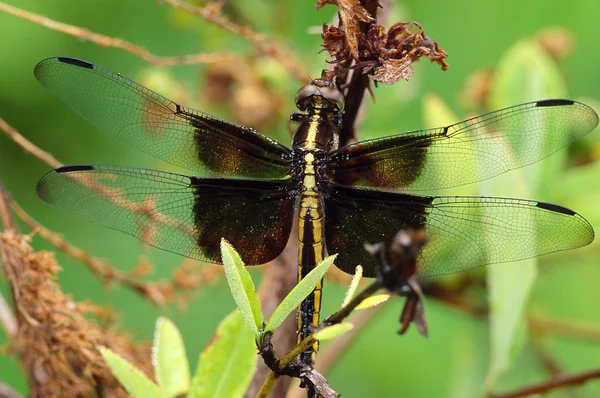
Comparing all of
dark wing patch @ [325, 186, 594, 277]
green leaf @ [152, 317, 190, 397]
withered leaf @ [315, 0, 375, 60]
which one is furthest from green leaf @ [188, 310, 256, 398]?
withered leaf @ [315, 0, 375, 60]

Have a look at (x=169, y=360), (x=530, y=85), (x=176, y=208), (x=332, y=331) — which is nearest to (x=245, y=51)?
(x=530, y=85)

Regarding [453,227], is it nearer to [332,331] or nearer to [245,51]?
[332,331]

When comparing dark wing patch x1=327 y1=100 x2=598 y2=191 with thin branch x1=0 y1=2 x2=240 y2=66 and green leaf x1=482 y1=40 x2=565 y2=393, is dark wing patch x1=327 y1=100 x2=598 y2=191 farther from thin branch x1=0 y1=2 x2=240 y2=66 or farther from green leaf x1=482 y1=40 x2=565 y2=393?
thin branch x1=0 y1=2 x2=240 y2=66

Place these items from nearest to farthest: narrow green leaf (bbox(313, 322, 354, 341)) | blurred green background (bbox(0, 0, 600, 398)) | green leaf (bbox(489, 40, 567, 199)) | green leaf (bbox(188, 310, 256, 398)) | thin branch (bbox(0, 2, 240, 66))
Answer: narrow green leaf (bbox(313, 322, 354, 341)) < green leaf (bbox(188, 310, 256, 398)) < thin branch (bbox(0, 2, 240, 66)) < green leaf (bbox(489, 40, 567, 199)) < blurred green background (bbox(0, 0, 600, 398))

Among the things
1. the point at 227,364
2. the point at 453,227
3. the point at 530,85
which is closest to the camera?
the point at 227,364

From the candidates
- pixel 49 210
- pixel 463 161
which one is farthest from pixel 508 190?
pixel 49 210
